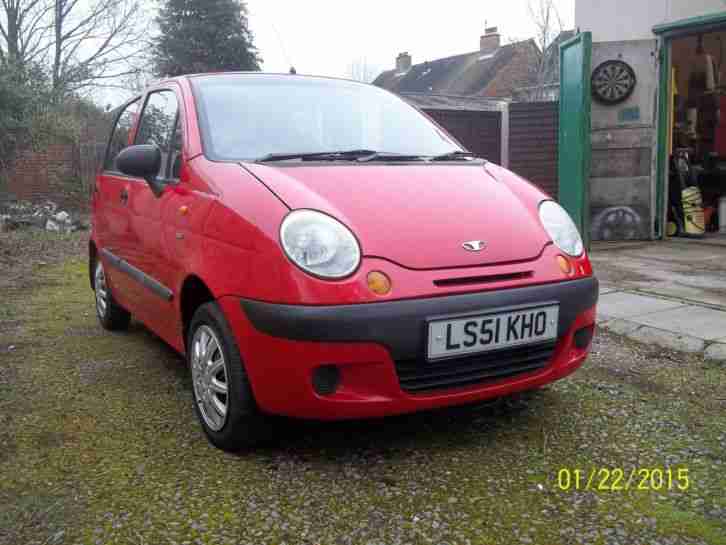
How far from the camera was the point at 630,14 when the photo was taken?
26.4 feet

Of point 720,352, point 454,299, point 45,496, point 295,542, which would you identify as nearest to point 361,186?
point 454,299

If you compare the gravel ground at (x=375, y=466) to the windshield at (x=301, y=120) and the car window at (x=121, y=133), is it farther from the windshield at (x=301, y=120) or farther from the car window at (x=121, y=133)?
the car window at (x=121, y=133)

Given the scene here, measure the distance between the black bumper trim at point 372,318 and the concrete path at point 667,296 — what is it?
199 centimetres

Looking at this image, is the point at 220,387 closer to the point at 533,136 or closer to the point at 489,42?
the point at 533,136

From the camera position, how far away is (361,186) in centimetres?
269

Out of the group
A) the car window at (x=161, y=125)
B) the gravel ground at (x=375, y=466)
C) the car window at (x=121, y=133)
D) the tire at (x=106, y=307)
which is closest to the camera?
the gravel ground at (x=375, y=466)

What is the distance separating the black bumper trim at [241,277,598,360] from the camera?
226cm

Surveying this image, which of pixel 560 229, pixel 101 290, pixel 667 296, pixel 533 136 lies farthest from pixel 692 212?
pixel 101 290

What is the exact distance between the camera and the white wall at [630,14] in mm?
7691

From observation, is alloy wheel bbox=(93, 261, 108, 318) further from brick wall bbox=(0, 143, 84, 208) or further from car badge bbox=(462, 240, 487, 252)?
brick wall bbox=(0, 143, 84, 208)

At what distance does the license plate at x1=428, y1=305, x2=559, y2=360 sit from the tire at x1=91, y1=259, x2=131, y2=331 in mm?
2797

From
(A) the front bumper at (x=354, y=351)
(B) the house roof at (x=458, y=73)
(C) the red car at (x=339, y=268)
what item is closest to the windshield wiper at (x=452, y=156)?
(C) the red car at (x=339, y=268)

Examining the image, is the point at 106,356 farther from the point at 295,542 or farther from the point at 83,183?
the point at 83,183

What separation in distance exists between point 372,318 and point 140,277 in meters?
1.77
